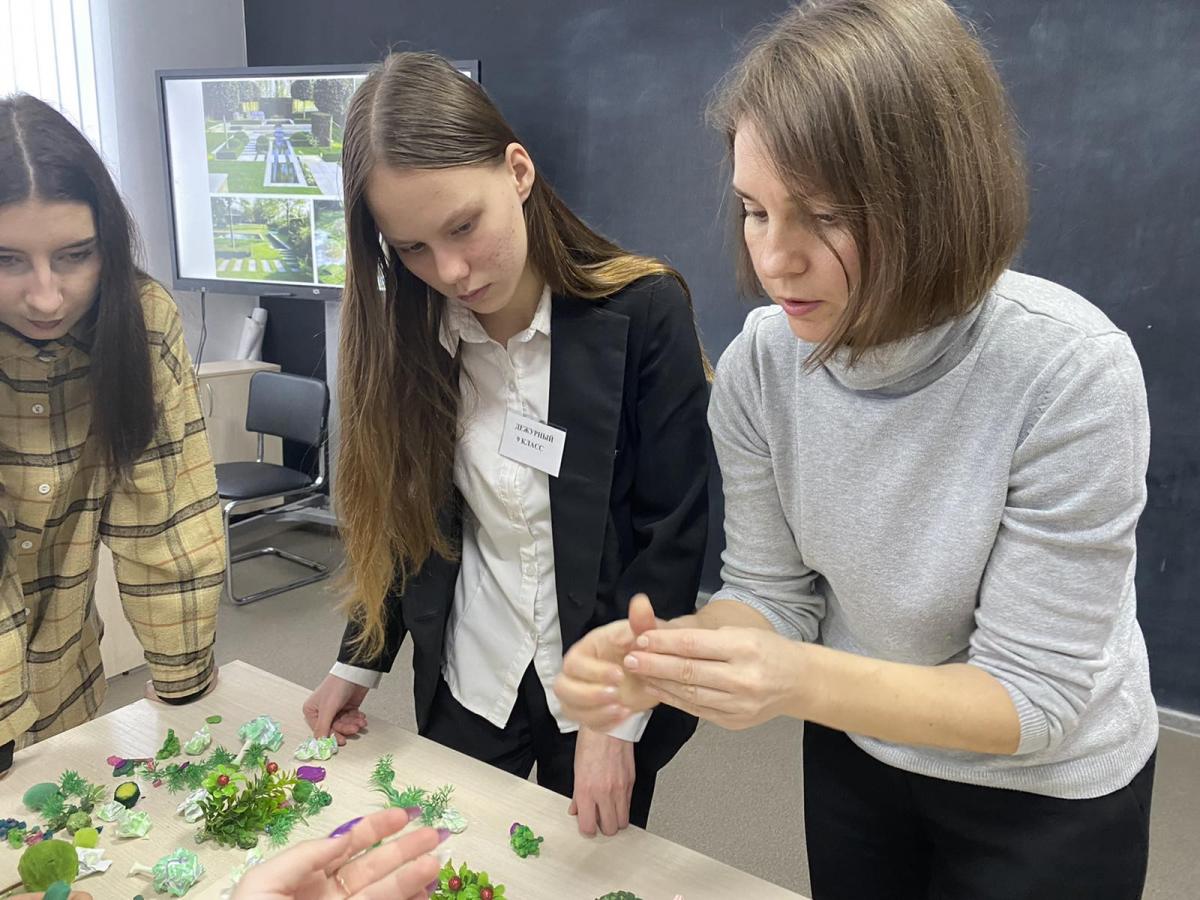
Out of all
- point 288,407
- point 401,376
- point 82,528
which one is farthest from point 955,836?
point 288,407

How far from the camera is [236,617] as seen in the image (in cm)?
362

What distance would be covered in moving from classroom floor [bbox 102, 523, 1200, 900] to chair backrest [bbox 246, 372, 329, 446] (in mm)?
770

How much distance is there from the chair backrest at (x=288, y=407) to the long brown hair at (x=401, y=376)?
8.58 feet

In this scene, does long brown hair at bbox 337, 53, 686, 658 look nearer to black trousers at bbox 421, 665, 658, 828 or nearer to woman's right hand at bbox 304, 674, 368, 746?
woman's right hand at bbox 304, 674, 368, 746

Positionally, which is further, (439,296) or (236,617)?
(236,617)

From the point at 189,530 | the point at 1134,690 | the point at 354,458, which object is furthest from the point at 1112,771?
the point at 189,530

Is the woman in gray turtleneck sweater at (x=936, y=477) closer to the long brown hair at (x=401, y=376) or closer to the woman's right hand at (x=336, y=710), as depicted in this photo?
the long brown hair at (x=401, y=376)

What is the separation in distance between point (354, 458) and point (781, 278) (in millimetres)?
696

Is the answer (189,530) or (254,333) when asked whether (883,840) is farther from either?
(254,333)

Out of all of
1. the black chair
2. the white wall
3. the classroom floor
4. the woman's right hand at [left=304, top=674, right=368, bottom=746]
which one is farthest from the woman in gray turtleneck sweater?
the white wall

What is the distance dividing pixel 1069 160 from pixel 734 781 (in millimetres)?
2055

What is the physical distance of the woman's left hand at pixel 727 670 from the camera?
2.61ft

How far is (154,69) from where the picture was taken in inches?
167

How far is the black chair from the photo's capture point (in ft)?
12.0
